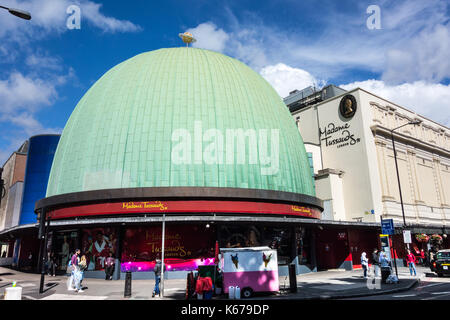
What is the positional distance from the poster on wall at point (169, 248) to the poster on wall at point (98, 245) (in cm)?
114

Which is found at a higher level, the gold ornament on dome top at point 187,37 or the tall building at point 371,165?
Answer: the gold ornament on dome top at point 187,37

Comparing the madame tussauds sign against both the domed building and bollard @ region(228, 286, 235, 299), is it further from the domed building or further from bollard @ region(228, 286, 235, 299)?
bollard @ region(228, 286, 235, 299)

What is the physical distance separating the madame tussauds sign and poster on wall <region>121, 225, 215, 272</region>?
1136 inches

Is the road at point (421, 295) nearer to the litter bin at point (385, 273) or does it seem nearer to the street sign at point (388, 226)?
the litter bin at point (385, 273)

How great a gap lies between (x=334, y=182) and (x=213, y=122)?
2356 centimetres

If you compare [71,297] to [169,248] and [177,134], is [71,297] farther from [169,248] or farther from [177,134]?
[177,134]

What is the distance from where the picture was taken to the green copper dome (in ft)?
90.5

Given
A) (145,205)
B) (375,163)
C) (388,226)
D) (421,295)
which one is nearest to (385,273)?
(388,226)

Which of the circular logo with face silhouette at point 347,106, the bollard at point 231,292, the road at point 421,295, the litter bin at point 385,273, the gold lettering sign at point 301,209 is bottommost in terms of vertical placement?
the road at point 421,295

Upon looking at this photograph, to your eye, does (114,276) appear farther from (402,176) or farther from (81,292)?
(402,176)

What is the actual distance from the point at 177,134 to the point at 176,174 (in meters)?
3.46

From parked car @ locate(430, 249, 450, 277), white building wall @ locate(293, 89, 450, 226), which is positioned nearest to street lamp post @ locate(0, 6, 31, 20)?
parked car @ locate(430, 249, 450, 277)

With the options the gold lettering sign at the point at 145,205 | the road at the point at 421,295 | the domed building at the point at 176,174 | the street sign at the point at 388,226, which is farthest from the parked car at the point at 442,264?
the gold lettering sign at the point at 145,205

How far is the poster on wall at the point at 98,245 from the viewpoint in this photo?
25.7 meters
